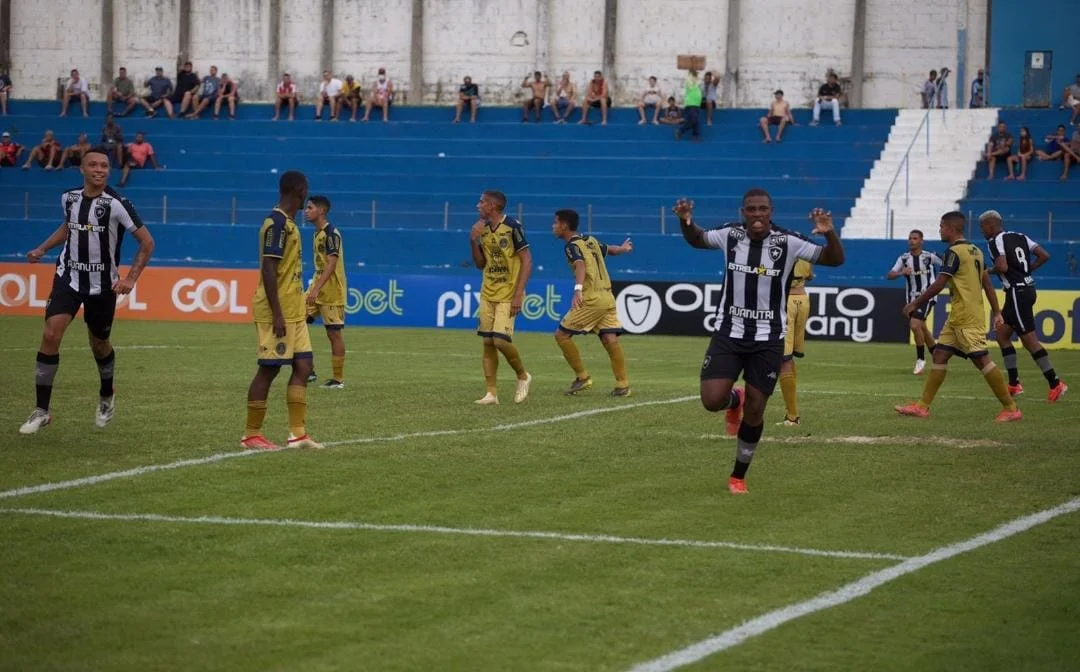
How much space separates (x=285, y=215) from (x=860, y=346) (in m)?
19.9

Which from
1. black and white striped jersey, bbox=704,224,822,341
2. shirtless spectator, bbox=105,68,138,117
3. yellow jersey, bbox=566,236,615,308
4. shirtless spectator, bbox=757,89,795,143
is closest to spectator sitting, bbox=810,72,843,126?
shirtless spectator, bbox=757,89,795,143

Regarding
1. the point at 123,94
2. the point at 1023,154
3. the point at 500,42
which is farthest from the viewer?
the point at 500,42

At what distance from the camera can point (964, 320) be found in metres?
16.4

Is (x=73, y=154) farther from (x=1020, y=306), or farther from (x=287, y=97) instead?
(x=1020, y=306)

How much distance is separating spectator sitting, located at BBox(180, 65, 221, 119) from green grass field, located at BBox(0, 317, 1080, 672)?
3027 cm

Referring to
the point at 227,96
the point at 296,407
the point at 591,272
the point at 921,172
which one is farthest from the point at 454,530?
the point at 227,96

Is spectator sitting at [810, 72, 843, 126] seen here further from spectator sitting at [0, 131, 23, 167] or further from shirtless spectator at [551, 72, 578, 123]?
spectator sitting at [0, 131, 23, 167]

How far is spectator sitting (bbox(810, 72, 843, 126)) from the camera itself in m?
42.3

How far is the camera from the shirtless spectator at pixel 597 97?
143ft

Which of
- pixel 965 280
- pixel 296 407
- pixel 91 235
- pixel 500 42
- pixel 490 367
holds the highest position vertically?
pixel 500 42

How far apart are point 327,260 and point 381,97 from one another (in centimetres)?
2706

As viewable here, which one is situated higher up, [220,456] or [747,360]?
[747,360]

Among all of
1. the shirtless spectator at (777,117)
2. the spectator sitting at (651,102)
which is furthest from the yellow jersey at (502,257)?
the spectator sitting at (651,102)

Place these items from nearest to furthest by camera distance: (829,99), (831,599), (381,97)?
(831,599)
(829,99)
(381,97)
